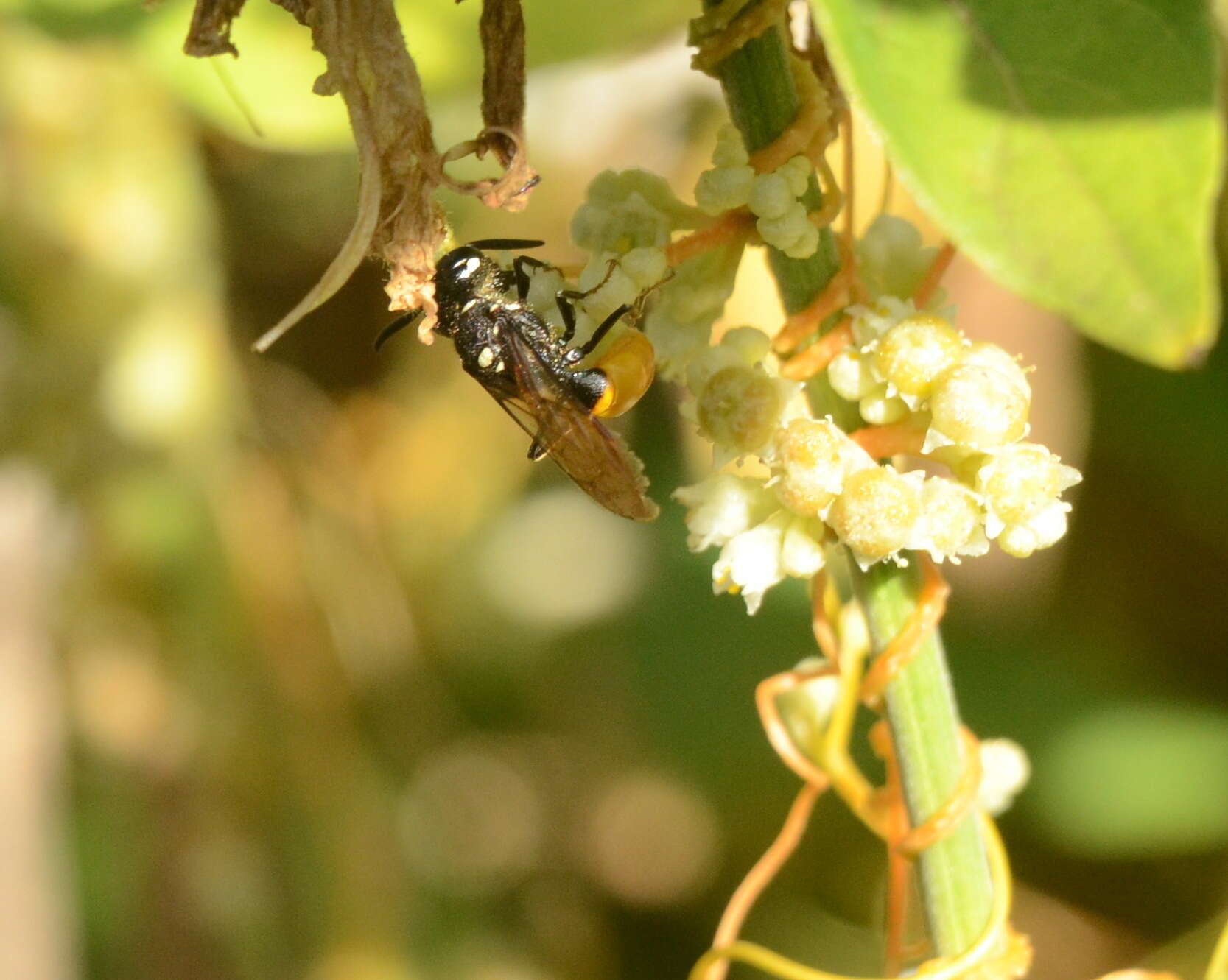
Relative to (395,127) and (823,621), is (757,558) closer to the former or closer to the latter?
(823,621)

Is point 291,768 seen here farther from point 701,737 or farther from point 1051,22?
point 1051,22

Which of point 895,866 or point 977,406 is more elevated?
point 977,406

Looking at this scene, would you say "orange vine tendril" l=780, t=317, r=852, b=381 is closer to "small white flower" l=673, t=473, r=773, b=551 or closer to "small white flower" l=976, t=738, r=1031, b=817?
"small white flower" l=673, t=473, r=773, b=551

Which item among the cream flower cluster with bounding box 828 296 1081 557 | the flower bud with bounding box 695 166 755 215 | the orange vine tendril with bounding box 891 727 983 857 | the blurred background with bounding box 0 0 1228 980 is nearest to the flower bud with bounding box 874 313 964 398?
the cream flower cluster with bounding box 828 296 1081 557

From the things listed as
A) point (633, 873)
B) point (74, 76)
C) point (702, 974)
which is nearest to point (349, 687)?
point (633, 873)

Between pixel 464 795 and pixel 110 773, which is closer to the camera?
pixel 110 773

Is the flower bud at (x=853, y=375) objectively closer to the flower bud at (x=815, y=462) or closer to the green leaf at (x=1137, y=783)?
the flower bud at (x=815, y=462)

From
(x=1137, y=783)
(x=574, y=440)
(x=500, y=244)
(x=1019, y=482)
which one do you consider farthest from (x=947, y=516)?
(x=1137, y=783)
